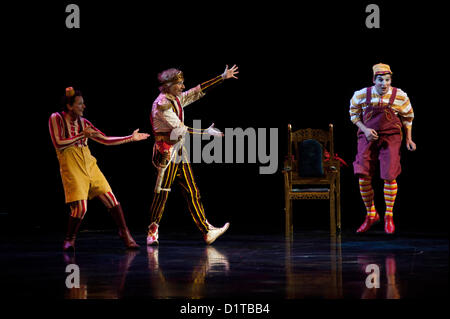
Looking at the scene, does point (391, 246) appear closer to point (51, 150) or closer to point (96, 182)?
point (96, 182)

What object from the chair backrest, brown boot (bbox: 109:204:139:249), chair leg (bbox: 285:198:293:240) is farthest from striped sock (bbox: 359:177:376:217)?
brown boot (bbox: 109:204:139:249)

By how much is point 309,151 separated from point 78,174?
2447mm

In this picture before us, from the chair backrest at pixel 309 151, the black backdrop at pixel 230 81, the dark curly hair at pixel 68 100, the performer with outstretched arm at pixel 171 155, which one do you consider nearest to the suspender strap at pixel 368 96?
the chair backrest at pixel 309 151

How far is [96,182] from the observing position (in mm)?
4758

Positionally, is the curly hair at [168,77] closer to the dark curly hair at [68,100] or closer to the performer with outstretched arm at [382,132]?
the dark curly hair at [68,100]

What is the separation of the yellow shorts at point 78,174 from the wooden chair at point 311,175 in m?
1.85

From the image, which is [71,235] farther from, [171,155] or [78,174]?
[171,155]

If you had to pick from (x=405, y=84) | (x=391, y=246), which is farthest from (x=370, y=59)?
(x=391, y=246)

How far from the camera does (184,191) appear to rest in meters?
5.11

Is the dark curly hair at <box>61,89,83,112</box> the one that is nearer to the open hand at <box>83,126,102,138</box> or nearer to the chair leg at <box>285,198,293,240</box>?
the open hand at <box>83,126,102,138</box>

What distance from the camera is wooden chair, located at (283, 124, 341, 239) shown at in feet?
19.6

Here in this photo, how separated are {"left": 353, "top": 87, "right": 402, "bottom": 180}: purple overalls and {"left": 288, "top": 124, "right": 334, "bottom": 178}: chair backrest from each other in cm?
43

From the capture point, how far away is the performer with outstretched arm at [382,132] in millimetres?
5734

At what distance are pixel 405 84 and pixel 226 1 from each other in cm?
206
